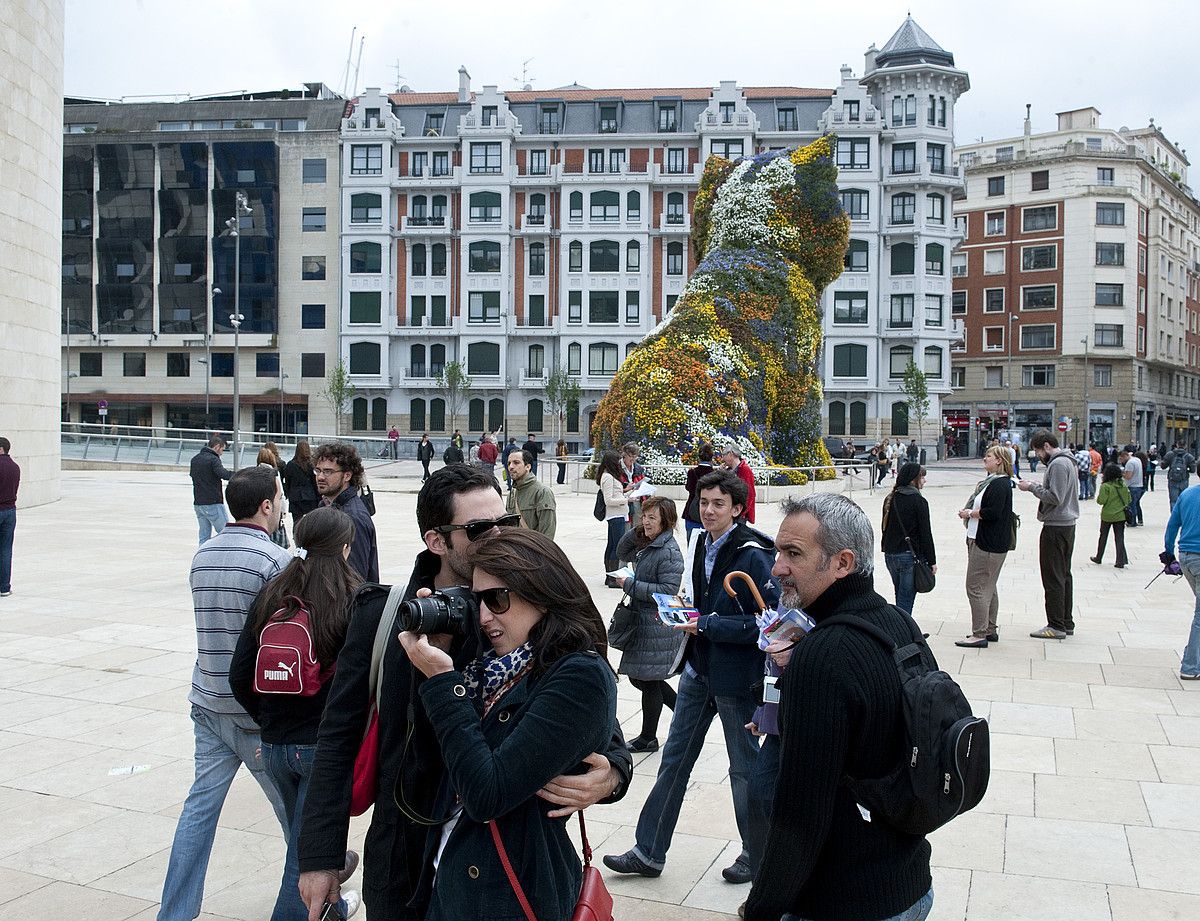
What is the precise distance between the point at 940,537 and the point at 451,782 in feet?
56.0

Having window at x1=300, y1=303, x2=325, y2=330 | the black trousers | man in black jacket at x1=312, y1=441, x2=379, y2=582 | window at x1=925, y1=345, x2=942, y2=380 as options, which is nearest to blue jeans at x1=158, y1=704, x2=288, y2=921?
man in black jacket at x1=312, y1=441, x2=379, y2=582

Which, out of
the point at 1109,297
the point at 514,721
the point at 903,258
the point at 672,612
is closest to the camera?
the point at 514,721

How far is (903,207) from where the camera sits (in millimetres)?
54656

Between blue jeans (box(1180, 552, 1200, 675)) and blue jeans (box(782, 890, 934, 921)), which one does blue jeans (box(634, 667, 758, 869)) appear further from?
blue jeans (box(1180, 552, 1200, 675))

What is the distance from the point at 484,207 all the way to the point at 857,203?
63.6ft

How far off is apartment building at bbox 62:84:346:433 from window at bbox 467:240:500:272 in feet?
24.3

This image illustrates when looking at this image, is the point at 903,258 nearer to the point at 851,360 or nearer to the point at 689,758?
the point at 851,360

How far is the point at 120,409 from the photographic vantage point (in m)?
58.1

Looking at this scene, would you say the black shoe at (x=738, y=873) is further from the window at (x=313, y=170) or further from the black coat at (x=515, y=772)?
the window at (x=313, y=170)

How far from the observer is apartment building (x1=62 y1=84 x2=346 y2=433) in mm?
56375

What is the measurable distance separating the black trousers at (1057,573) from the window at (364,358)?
49737 mm

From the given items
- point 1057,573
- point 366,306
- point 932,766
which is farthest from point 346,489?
point 366,306

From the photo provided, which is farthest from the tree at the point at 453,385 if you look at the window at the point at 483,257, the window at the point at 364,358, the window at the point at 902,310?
the window at the point at 902,310

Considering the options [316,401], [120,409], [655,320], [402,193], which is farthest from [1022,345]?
[120,409]
